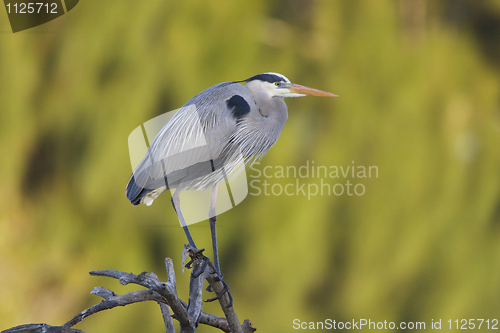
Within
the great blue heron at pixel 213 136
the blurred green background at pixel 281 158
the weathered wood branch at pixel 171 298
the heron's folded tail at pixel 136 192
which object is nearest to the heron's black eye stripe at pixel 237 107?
the great blue heron at pixel 213 136

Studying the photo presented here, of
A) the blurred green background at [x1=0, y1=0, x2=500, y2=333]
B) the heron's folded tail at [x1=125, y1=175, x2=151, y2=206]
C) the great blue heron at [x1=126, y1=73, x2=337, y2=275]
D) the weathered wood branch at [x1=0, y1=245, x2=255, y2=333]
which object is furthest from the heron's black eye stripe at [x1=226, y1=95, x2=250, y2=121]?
the blurred green background at [x1=0, y1=0, x2=500, y2=333]

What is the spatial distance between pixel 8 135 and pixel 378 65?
2.37 m

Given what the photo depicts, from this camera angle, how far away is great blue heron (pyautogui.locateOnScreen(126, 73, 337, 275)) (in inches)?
55.9

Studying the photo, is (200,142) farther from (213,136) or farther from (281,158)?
(281,158)

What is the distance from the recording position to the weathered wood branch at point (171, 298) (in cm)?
94

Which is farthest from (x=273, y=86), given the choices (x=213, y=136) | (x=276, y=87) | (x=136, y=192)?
(x=136, y=192)

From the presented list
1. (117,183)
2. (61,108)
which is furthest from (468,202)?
(61,108)

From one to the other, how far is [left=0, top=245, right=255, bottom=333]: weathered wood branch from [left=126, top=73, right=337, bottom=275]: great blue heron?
0.74ft

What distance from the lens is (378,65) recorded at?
2885mm

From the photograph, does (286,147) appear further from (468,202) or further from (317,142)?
(468,202)

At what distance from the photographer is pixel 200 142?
142cm

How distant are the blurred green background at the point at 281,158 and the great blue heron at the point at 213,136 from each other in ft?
3.89

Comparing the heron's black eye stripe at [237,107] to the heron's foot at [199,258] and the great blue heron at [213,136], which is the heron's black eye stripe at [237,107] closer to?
the great blue heron at [213,136]

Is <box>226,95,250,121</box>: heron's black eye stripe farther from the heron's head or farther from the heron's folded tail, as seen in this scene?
the heron's folded tail
